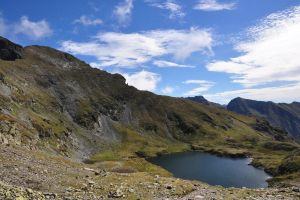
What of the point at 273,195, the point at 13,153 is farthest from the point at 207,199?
the point at 13,153

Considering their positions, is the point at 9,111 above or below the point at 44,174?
above

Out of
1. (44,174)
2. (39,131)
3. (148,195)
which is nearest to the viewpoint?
(148,195)

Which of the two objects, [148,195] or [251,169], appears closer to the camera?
[148,195]

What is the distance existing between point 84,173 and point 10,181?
1496 centimetres

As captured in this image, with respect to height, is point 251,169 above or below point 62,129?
below

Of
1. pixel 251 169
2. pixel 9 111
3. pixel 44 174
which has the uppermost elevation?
pixel 9 111

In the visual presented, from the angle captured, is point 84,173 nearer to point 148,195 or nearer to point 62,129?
point 148,195

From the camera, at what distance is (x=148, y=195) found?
140ft

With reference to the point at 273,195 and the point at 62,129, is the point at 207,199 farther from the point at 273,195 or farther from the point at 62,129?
the point at 62,129

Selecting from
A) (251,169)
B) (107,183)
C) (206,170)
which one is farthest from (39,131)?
(107,183)

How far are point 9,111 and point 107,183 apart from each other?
413ft

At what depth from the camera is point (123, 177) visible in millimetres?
53250

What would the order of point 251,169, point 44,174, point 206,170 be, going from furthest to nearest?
1. point 251,169
2. point 206,170
3. point 44,174

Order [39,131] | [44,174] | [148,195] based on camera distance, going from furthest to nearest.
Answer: [39,131] → [44,174] → [148,195]
